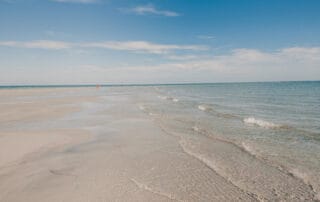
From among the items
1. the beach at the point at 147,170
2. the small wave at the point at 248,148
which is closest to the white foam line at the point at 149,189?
the beach at the point at 147,170

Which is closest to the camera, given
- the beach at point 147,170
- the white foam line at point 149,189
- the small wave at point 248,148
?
the white foam line at point 149,189

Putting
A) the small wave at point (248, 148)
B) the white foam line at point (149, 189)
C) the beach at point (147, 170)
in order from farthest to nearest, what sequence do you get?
the small wave at point (248, 148), the beach at point (147, 170), the white foam line at point (149, 189)

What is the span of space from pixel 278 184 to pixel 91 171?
4819mm

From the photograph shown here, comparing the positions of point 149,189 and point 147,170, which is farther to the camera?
point 147,170

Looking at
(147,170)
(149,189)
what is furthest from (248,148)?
(149,189)

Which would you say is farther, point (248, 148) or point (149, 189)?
point (248, 148)

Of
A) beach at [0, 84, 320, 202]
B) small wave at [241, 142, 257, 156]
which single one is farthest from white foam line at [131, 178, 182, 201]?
small wave at [241, 142, 257, 156]

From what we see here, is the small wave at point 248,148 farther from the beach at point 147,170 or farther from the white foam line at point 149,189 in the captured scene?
the white foam line at point 149,189

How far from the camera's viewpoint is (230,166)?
655 cm

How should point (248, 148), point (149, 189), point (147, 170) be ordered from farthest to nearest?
point (248, 148)
point (147, 170)
point (149, 189)

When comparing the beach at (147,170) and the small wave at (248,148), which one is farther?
the small wave at (248,148)

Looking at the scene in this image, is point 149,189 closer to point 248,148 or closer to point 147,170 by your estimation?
point 147,170

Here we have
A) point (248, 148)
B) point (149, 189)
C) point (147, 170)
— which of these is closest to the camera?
point (149, 189)

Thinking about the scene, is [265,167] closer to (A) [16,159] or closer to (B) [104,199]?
(B) [104,199]
